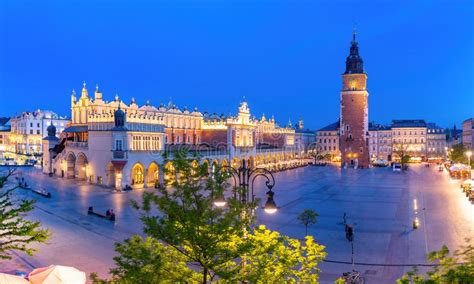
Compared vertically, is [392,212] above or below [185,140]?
below

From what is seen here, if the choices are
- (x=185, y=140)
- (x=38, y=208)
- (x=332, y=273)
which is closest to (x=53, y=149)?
(x=185, y=140)

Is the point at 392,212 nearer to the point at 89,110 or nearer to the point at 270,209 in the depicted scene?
the point at 270,209

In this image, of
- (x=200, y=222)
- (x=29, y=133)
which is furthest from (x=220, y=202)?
(x=29, y=133)

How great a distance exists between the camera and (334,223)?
28547mm

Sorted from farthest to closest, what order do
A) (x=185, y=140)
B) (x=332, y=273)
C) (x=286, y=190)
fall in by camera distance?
(x=185, y=140)
(x=286, y=190)
(x=332, y=273)

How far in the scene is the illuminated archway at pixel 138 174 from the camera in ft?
158

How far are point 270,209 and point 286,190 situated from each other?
37.1 meters

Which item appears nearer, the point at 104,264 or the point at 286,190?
the point at 104,264

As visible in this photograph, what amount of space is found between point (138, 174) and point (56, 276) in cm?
3473

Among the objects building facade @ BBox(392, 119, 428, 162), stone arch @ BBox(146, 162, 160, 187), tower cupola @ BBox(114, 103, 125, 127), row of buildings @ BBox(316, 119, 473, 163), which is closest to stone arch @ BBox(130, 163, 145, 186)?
stone arch @ BBox(146, 162, 160, 187)

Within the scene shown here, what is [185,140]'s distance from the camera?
70812mm

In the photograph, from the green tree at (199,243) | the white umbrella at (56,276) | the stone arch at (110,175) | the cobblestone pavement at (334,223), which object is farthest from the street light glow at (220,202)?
the stone arch at (110,175)

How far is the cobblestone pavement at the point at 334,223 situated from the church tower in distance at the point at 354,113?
119 feet

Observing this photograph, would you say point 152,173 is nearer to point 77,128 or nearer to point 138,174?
point 138,174
